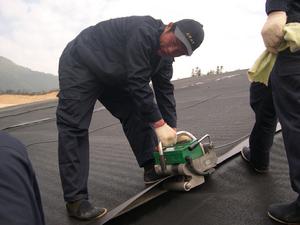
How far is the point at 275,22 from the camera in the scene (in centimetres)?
141

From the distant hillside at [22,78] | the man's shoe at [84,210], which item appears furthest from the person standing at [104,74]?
the distant hillside at [22,78]

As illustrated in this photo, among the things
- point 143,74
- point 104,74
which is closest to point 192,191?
point 143,74

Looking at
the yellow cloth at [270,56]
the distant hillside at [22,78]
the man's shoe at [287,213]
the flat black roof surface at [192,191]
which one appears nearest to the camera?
the yellow cloth at [270,56]

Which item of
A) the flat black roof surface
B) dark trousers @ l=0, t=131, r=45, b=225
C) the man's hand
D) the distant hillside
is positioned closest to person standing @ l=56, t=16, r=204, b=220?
the flat black roof surface

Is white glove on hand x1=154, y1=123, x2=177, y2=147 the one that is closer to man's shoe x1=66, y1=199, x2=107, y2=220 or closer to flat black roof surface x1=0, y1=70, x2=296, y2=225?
flat black roof surface x1=0, y1=70, x2=296, y2=225

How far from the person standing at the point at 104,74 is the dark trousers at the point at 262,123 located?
375 millimetres

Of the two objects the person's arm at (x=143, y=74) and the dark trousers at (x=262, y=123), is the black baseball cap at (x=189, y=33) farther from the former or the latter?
the dark trousers at (x=262, y=123)

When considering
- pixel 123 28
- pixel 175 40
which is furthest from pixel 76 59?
pixel 175 40

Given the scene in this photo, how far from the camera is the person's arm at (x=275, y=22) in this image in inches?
55.4

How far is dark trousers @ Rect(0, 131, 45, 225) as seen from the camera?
2.10 feet

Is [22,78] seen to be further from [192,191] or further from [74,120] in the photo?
[192,191]

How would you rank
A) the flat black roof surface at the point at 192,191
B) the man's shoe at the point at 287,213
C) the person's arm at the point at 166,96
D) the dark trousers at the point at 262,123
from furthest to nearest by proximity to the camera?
the person's arm at the point at 166,96
the dark trousers at the point at 262,123
the flat black roof surface at the point at 192,191
the man's shoe at the point at 287,213

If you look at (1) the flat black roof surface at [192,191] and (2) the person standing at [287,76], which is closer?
(2) the person standing at [287,76]

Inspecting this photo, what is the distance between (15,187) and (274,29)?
1.07 m
